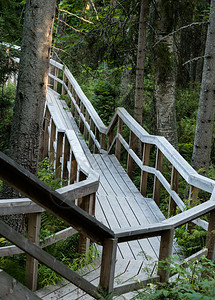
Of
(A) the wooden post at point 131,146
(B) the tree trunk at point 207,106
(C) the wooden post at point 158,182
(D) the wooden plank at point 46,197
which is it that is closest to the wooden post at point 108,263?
(D) the wooden plank at point 46,197

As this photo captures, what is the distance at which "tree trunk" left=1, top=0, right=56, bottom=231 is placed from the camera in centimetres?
565

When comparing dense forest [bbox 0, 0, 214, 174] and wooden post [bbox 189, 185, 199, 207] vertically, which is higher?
dense forest [bbox 0, 0, 214, 174]

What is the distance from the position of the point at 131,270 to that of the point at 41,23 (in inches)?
141

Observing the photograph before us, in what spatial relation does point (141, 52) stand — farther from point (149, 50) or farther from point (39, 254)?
point (39, 254)

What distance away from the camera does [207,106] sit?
7336mm

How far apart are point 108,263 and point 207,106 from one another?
16.9 ft

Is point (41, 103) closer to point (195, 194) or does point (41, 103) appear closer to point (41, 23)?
point (41, 23)

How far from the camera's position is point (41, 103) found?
5.83 m

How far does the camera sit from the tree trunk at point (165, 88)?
30.4ft

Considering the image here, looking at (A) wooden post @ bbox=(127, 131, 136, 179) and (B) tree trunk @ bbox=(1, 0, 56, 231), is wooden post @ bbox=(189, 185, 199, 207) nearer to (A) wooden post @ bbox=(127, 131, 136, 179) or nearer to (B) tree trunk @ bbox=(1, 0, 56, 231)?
(B) tree trunk @ bbox=(1, 0, 56, 231)

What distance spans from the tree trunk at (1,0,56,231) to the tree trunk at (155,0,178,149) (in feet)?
13.1

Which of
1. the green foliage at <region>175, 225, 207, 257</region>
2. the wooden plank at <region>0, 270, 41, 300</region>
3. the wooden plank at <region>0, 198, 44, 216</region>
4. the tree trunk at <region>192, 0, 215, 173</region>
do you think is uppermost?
the tree trunk at <region>192, 0, 215, 173</region>

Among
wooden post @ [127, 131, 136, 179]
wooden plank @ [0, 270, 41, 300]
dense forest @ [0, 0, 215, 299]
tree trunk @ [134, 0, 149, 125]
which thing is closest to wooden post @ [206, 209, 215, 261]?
dense forest @ [0, 0, 215, 299]

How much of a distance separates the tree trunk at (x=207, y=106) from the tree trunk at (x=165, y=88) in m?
1.88
